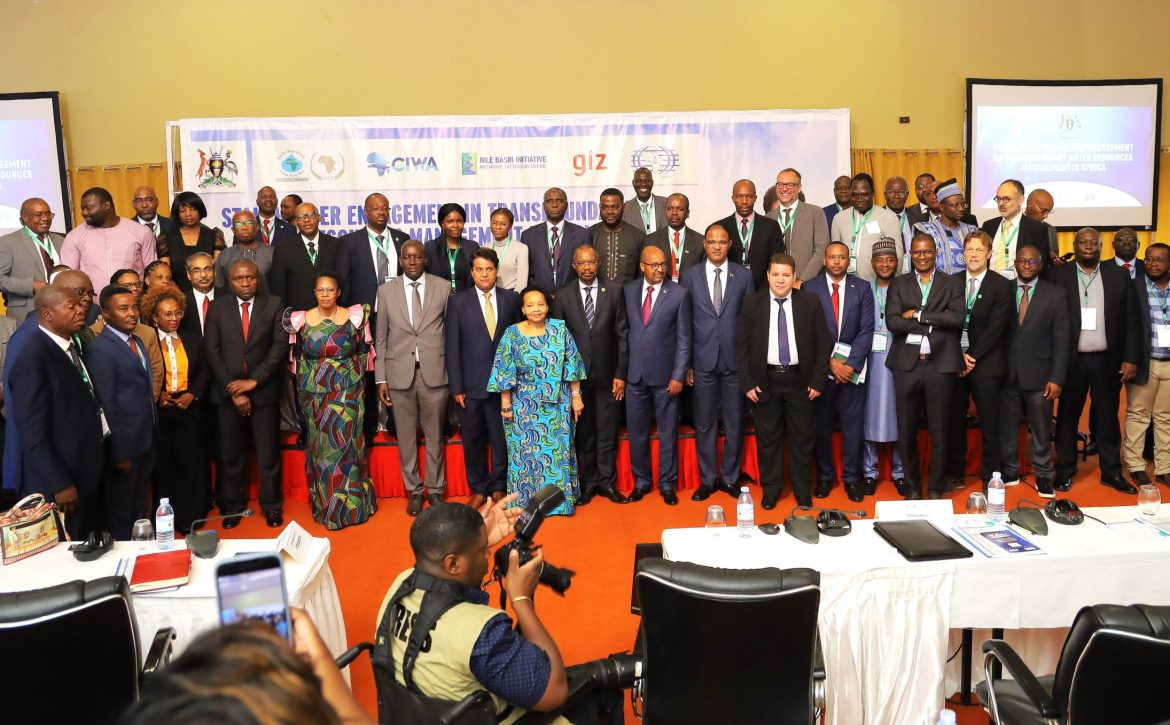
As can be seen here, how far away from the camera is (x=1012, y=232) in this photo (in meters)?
6.74

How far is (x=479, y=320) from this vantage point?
20.0 feet

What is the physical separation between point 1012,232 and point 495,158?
4.80 m

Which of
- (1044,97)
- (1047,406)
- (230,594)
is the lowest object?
(1047,406)

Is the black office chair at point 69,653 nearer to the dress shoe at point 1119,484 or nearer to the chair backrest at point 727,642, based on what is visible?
the chair backrest at point 727,642

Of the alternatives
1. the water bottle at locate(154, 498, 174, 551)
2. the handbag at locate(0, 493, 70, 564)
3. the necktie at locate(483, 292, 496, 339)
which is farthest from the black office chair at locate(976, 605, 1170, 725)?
the necktie at locate(483, 292, 496, 339)

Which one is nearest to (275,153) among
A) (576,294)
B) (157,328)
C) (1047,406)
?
(157,328)

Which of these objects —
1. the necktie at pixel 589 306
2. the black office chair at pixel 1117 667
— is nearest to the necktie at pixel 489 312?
the necktie at pixel 589 306

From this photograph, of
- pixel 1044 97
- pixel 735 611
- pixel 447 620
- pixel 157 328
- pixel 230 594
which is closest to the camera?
pixel 230 594

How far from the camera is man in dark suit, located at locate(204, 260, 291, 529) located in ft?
19.1

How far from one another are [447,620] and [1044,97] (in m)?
9.90

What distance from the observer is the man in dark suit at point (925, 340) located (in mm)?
5852

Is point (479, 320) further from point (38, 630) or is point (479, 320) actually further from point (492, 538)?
point (38, 630)

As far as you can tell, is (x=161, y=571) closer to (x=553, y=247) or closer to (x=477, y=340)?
(x=477, y=340)

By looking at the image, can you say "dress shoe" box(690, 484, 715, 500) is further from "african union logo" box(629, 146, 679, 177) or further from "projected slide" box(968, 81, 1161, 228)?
"projected slide" box(968, 81, 1161, 228)
